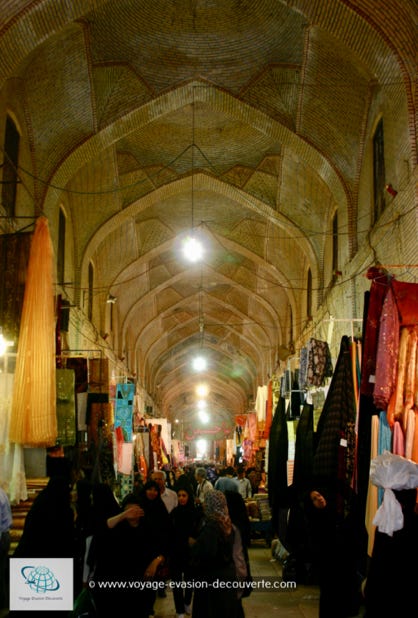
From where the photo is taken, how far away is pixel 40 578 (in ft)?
12.9

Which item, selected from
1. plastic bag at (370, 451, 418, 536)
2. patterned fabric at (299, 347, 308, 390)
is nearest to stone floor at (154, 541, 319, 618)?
patterned fabric at (299, 347, 308, 390)

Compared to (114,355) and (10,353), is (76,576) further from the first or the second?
(114,355)

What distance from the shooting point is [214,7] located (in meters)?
9.34

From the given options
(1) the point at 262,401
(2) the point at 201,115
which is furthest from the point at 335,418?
(1) the point at 262,401

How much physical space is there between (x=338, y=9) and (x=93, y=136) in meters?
4.27

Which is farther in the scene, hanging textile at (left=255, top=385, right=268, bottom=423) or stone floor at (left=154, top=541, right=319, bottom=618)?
hanging textile at (left=255, top=385, right=268, bottom=423)

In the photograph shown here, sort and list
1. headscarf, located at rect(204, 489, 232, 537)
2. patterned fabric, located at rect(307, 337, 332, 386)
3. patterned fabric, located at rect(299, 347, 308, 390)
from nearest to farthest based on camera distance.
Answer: headscarf, located at rect(204, 489, 232, 537)
patterned fabric, located at rect(307, 337, 332, 386)
patterned fabric, located at rect(299, 347, 308, 390)

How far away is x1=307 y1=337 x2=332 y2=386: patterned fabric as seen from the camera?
825cm

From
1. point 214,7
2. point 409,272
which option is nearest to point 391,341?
point 409,272

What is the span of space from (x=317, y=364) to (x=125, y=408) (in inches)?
189

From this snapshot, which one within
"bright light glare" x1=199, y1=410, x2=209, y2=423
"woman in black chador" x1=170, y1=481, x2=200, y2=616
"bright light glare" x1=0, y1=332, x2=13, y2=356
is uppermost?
"bright light glare" x1=0, y1=332, x2=13, y2=356

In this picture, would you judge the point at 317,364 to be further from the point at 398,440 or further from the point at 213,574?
the point at 213,574

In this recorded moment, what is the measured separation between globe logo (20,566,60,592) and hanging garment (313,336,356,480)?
109 inches

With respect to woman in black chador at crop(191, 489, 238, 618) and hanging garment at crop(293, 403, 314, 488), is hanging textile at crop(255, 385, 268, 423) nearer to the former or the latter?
hanging garment at crop(293, 403, 314, 488)
